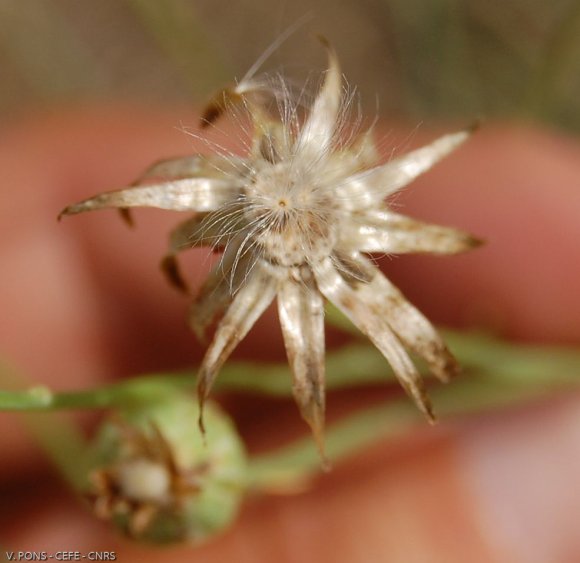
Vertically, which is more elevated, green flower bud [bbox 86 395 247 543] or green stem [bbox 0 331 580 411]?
green stem [bbox 0 331 580 411]

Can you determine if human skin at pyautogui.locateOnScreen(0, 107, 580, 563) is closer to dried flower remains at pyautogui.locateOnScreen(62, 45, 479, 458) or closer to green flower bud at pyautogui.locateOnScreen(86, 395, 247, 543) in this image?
green flower bud at pyautogui.locateOnScreen(86, 395, 247, 543)

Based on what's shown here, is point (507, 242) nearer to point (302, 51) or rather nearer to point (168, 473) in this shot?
point (302, 51)

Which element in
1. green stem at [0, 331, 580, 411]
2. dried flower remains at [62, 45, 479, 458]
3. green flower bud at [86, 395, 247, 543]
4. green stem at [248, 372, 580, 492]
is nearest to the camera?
dried flower remains at [62, 45, 479, 458]

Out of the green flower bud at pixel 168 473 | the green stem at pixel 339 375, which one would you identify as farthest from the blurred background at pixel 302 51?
the green flower bud at pixel 168 473

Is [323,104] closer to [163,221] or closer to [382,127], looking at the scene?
[163,221]

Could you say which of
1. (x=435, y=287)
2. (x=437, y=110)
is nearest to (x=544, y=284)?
(x=435, y=287)

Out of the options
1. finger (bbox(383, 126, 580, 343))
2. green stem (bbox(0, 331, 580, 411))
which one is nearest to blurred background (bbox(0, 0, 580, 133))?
finger (bbox(383, 126, 580, 343))

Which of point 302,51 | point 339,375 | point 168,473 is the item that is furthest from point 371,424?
point 302,51

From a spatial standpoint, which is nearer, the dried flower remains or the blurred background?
the dried flower remains
